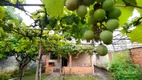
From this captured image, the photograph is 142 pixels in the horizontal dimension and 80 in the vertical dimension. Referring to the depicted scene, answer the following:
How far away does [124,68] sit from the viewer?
30.2 ft

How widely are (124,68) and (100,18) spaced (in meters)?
9.36

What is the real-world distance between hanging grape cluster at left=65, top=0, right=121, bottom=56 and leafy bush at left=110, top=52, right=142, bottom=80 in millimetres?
8358

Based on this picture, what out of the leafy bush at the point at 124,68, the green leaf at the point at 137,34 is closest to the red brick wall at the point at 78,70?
the leafy bush at the point at 124,68

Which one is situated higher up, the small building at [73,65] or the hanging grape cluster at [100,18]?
the hanging grape cluster at [100,18]

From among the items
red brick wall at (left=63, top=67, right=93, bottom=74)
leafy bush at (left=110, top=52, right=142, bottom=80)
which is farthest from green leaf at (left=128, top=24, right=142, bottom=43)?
red brick wall at (left=63, top=67, right=93, bottom=74)

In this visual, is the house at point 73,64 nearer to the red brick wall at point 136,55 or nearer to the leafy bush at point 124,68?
the leafy bush at point 124,68

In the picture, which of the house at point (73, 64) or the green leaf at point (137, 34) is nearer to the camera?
the green leaf at point (137, 34)

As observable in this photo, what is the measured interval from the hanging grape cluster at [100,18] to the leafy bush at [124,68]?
8358mm

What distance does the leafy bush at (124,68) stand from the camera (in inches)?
325

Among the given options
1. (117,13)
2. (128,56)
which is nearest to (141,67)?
(128,56)

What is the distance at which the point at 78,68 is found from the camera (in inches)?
487

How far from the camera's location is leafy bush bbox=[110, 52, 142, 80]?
826cm

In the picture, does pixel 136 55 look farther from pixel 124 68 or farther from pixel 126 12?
pixel 126 12

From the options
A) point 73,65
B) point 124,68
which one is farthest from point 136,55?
point 73,65
